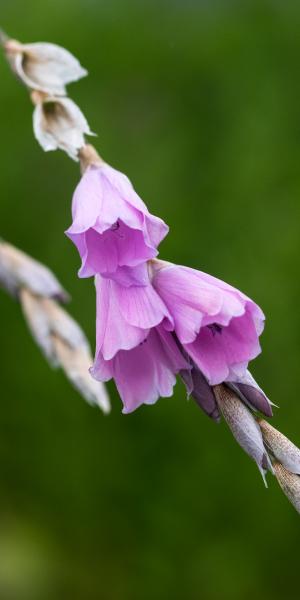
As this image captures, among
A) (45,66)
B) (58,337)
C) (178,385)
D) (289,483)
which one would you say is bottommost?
(178,385)

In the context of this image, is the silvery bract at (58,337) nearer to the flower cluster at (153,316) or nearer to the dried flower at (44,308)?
the dried flower at (44,308)

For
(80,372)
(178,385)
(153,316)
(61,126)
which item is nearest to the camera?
(153,316)

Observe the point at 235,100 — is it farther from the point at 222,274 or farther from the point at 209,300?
the point at 209,300

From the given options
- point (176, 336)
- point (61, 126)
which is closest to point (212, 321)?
point (176, 336)

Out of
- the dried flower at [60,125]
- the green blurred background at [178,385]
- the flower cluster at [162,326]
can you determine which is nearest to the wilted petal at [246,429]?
the flower cluster at [162,326]

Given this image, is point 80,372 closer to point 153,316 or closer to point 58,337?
point 58,337

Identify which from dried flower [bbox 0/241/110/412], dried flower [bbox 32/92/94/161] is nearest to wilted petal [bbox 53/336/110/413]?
dried flower [bbox 0/241/110/412]
